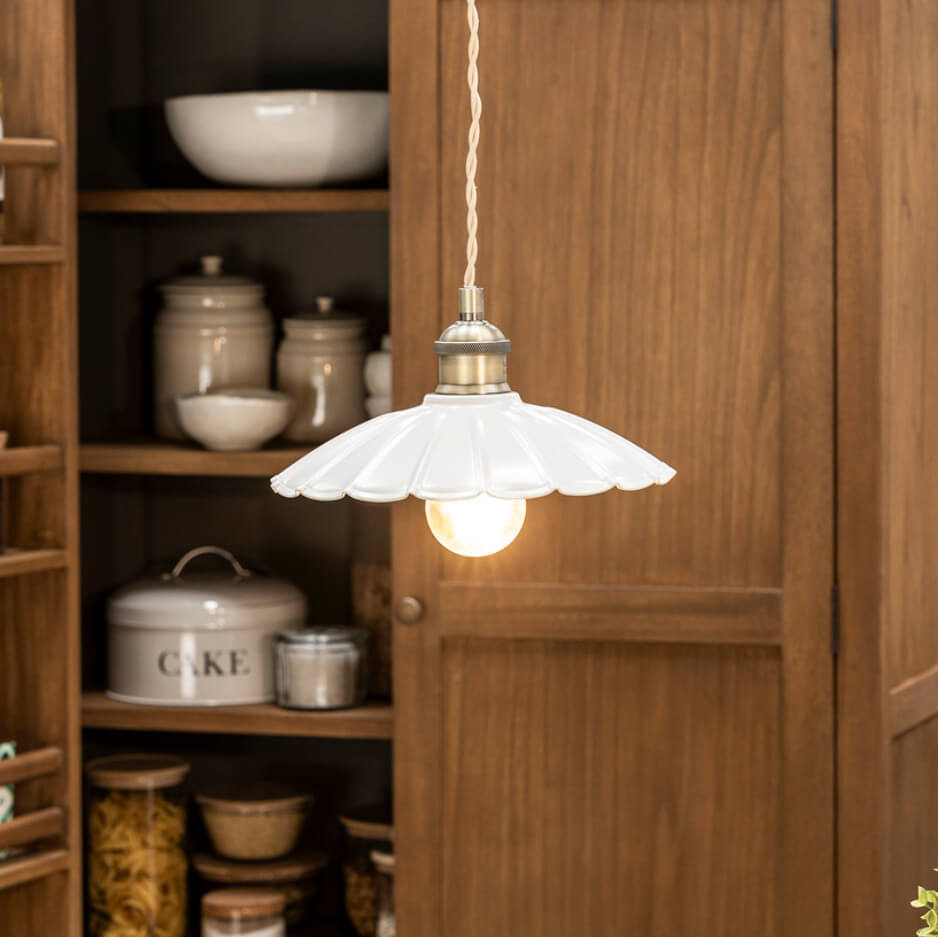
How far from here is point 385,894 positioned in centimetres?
229

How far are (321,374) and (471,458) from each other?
4.56ft

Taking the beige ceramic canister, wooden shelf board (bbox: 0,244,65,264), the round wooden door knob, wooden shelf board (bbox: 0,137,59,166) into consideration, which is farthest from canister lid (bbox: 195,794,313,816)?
wooden shelf board (bbox: 0,137,59,166)

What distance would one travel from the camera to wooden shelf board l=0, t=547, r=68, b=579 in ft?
6.82

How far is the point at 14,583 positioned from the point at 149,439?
0.40 meters

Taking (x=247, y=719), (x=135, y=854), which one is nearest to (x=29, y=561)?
(x=247, y=719)

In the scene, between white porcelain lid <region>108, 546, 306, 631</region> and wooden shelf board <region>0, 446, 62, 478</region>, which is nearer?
wooden shelf board <region>0, 446, 62, 478</region>

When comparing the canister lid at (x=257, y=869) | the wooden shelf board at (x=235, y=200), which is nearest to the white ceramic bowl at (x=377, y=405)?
the wooden shelf board at (x=235, y=200)

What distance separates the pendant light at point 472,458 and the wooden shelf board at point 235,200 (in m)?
1.09

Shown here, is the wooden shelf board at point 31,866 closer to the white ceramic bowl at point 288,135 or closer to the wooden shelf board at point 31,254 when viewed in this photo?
the wooden shelf board at point 31,254

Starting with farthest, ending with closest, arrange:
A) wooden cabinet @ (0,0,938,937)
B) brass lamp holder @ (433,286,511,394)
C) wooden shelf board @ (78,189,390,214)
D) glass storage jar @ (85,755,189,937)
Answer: glass storage jar @ (85,755,189,937) → wooden shelf board @ (78,189,390,214) → wooden cabinet @ (0,0,938,937) → brass lamp holder @ (433,286,511,394)

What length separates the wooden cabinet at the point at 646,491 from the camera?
2004 millimetres

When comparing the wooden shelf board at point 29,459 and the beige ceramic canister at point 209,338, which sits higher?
the beige ceramic canister at point 209,338

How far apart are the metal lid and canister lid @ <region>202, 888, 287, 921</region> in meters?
0.40

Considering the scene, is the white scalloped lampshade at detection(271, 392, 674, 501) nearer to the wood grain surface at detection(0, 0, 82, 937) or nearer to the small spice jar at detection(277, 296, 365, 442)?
the wood grain surface at detection(0, 0, 82, 937)
